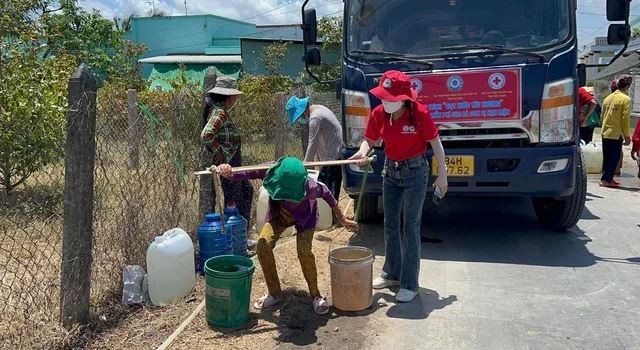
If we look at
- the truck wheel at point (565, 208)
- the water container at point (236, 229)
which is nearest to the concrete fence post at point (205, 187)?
the water container at point (236, 229)

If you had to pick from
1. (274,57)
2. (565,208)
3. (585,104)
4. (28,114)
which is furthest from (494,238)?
(274,57)

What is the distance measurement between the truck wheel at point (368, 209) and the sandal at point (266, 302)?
2.44 metres

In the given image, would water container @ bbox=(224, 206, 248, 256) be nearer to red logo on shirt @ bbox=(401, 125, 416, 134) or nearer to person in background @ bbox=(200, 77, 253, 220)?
person in background @ bbox=(200, 77, 253, 220)

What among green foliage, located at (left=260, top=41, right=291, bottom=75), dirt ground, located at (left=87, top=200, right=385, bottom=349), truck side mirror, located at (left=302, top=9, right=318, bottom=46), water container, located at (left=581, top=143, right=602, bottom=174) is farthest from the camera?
green foliage, located at (left=260, top=41, right=291, bottom=75)

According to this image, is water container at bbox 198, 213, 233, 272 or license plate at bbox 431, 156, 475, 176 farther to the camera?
license plate at bbox 431, 156, 475, 176

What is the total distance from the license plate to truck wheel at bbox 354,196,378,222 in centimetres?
128

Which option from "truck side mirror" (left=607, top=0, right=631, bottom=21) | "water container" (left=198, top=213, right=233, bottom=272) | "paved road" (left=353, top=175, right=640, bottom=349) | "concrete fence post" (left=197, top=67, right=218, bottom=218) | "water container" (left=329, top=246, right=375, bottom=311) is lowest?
"paved road" (left=353, top=175, right=640, bottom=349)

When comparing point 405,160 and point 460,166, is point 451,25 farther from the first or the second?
point 405,160

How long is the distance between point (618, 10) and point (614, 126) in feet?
13.6

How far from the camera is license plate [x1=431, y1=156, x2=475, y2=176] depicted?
5.54 metres

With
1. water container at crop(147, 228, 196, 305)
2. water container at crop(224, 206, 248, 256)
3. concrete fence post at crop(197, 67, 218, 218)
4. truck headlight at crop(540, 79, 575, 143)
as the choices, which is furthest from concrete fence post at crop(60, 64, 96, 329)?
truck headlight at crop(540, 79, 575, 143)

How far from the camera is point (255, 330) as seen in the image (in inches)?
160

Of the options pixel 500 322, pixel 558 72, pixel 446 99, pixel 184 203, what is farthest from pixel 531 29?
pixel 184 203

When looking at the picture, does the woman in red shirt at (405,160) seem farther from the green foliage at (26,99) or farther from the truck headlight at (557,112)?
the green foliage at (26,99)
